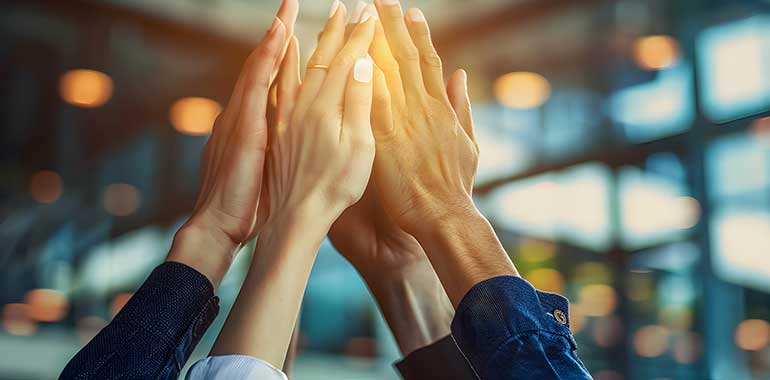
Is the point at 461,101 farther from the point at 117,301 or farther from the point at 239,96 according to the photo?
the point at 117,301

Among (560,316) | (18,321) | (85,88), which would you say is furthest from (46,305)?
(560,316)

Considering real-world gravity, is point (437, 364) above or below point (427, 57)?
below

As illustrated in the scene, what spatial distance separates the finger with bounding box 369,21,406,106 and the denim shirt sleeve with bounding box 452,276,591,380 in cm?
23

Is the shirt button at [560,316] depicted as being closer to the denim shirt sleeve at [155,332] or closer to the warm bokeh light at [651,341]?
the denim shirt sleeve at [155,332]

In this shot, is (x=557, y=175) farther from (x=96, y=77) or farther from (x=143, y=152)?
(x=96, y=77)

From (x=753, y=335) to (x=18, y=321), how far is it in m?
3.69

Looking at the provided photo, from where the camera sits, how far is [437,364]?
60cm

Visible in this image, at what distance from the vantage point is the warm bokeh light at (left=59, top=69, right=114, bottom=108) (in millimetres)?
3689

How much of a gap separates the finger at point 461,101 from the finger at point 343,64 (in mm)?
89

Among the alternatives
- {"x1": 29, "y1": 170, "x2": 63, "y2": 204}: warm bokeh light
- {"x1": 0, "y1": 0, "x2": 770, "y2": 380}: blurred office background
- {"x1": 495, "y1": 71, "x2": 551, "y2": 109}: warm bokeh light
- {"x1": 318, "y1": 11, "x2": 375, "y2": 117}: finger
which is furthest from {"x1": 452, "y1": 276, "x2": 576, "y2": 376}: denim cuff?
{"x1": 495, "y1": 71, "x2": 551, "y2": 109}: warm bokeh light

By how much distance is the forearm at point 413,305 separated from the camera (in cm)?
63

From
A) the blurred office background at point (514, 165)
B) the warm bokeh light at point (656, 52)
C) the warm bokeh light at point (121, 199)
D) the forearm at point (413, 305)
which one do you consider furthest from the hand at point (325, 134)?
the warm bokeh light at point (656, 52)

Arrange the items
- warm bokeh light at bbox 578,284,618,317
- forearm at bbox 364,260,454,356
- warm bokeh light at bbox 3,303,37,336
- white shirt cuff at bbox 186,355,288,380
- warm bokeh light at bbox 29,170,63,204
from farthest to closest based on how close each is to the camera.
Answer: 1. warm bokeh light at bbox 578,284,618,317
2. warm bokeh light at bbox 29,170,63,204
3. warm bokeh light at bbox 3,303,37,336
4. forearm at bbox 364,260,454,356
5. white shirt cuff at bbox 186,355,288,380

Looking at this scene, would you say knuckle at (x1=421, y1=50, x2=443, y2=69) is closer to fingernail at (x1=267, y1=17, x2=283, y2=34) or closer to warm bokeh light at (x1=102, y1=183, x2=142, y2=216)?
fingernail at (x1=267, y1=17, x2=283, y2=34)
